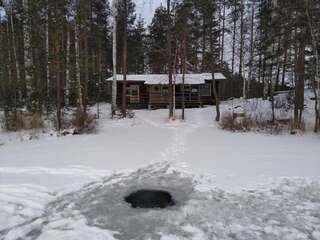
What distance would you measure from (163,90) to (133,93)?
2943mm

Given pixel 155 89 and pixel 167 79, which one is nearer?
pixel 167 79

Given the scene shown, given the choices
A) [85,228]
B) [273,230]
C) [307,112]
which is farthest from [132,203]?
[307,112]

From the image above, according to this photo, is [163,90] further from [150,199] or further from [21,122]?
[150,199]

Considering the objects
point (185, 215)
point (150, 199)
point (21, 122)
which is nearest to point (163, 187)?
point (150, 199)

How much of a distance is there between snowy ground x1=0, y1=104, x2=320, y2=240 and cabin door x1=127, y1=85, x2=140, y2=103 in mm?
17960

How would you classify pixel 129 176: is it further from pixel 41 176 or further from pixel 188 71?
pixel 188 71

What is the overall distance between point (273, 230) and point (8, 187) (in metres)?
4.65

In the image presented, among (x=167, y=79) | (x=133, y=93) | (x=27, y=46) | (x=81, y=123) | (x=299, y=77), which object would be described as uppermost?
(x=27, y=46)

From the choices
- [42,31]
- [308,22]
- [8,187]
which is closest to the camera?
[8,187]

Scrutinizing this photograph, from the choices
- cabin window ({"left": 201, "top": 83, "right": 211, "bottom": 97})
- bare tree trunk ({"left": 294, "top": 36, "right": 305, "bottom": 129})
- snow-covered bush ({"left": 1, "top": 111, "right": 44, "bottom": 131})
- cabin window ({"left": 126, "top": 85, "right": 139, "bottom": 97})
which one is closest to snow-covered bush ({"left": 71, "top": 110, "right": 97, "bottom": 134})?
snow-covered bush ({"left": 1, "top": 111, "right": 44, "bottom": 131})

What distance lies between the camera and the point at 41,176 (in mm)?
7109

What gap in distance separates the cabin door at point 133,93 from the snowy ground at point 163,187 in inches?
707

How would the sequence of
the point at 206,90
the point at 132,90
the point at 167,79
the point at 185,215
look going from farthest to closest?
the point at 206,90 < the point at 132,90 < the point at 167,79 < the point at 185,215

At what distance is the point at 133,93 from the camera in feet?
97.0
